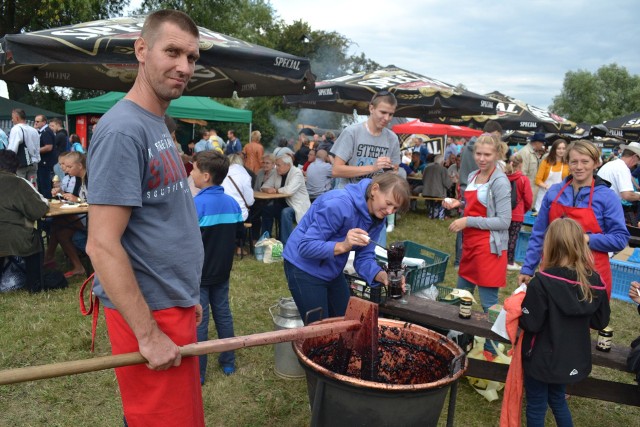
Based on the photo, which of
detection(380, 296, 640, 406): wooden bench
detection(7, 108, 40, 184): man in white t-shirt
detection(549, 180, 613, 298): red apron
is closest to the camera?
detection(380, 296, 640, 406): wooden bench

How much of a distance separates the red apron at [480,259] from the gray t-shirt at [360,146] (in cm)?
103

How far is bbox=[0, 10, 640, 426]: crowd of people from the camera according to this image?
157cm

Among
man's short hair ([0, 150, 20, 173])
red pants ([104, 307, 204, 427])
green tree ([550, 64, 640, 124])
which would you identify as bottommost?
red pants ([104, 307, 204, 427])

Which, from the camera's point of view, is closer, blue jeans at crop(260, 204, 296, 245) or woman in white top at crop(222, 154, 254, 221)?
woman in white top at crop(222, 154, 254, 221)

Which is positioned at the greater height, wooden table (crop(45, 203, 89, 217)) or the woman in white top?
the woman in white top

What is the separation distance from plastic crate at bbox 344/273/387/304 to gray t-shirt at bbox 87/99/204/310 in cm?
187

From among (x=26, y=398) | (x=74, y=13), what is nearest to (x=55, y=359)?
(x=26, y=398)

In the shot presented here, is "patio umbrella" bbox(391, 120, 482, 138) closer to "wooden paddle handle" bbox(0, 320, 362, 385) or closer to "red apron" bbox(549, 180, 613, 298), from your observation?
"red apron" bbox(549, 180, 613, 298)

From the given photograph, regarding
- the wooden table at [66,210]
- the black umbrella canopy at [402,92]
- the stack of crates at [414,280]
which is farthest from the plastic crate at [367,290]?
the black umbrella canopy at [402,92]

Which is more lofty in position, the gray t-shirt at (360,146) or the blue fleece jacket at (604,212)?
the gray t-shirt at (360,146)

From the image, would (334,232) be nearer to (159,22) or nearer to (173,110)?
(159,22)

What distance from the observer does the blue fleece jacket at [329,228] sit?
9.77ft

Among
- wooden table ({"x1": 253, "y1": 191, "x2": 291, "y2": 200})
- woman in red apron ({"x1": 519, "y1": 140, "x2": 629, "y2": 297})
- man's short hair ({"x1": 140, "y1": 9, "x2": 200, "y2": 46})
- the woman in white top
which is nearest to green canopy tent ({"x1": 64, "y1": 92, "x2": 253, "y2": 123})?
wooden table ({"x1": 253, "y1": 191, "x2": 291, "y2": 200})

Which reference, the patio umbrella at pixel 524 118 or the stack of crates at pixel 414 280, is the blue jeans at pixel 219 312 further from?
the patio umbrella at pixel 524 118
